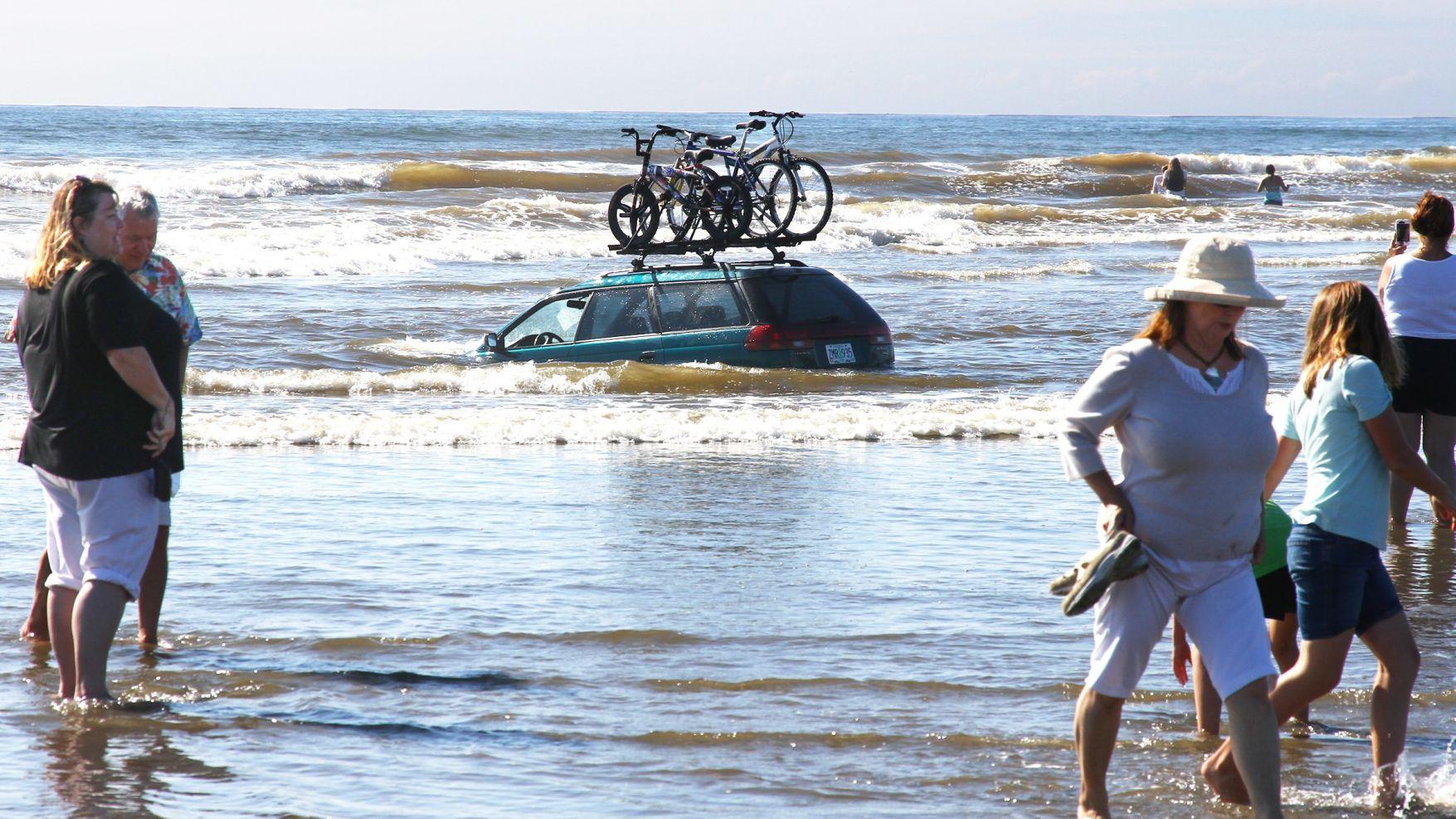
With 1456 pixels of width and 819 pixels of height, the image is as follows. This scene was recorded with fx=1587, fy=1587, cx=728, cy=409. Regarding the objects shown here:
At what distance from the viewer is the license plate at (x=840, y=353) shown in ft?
44.7

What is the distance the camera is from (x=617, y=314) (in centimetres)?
1420

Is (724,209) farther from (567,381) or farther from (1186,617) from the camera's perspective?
(1186,617)

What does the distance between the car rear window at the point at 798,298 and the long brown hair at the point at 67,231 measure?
28.6 ft

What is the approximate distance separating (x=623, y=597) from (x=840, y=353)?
7101 millimetres

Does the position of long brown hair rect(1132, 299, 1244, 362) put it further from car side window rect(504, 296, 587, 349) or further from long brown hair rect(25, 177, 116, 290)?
car side window rect(504, 296, 587, 349)

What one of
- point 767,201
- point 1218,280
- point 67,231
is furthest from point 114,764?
point 767,201

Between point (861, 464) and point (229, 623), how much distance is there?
16.0ft

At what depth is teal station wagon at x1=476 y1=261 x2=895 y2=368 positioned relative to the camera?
13570 mm

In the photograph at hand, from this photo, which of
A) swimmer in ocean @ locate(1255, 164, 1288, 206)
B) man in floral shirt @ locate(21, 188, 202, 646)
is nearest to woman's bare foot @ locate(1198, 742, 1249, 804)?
man in floral shirt @ locate(21, 188, 202, 646)

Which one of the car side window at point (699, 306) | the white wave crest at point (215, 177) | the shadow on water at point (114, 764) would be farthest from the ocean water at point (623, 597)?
the white wave crest at point (215, 177)

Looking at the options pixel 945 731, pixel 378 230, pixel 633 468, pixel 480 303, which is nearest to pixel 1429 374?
pixel 945 731

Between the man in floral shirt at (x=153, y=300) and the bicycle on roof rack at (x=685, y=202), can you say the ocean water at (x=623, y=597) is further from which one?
the bicycle on roof rack at (x=685, y=202)

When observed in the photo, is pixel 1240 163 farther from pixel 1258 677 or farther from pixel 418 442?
pixel 1258 677

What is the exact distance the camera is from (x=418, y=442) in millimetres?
11227
